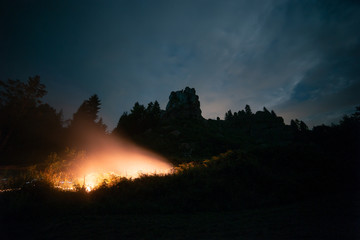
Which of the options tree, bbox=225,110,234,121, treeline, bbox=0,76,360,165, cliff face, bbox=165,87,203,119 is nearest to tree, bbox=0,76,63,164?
treeline, bbox=0,76,360,165

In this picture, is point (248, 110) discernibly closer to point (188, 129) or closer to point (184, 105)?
point (184, 105)

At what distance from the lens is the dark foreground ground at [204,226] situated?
11.9 ft

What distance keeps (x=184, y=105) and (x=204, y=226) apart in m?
60.2

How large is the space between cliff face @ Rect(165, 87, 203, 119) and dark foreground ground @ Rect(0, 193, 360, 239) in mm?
55536

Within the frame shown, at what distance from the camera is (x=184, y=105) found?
63750mm

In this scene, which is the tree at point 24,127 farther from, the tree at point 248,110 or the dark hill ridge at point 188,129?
the tree at point 248,110

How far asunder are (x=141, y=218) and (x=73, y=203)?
11.1 ft

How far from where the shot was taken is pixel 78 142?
29.9 metres

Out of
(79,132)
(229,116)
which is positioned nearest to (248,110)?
(229,116)

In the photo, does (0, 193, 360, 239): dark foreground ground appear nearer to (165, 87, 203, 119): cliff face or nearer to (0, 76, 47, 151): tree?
(0, 76, 47, 151): tree

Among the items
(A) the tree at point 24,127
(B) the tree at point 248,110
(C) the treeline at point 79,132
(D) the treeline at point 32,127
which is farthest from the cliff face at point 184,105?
(B) the tree at point 248,110

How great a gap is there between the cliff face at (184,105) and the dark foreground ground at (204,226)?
182 ft

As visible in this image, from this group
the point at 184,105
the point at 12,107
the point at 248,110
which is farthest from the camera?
the point at 248,110

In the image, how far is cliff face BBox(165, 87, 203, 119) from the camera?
62094 mm
